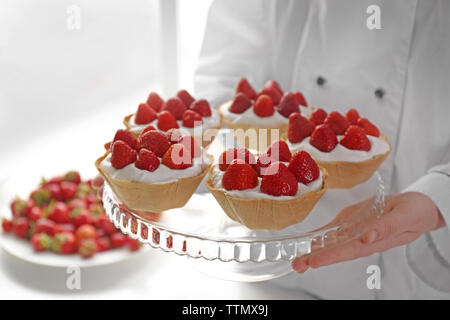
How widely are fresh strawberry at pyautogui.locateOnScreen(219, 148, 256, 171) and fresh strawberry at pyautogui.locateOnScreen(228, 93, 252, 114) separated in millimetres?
325

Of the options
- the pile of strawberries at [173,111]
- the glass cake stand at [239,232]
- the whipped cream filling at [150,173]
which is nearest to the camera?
the glass cake stand at [239,232]

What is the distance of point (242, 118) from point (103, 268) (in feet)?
2.14

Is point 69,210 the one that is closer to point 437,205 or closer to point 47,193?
point 47,193

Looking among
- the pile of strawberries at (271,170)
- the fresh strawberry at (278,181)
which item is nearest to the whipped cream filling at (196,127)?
the pile of strawberries at (271,170)

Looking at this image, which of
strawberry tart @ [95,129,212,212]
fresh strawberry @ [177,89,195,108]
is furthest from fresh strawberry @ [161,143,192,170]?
fresh strawberry @ [177,89,195,108]

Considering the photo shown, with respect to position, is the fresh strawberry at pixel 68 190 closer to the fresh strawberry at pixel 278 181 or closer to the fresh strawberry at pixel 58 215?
the fresh strawberry at pixel 58 215

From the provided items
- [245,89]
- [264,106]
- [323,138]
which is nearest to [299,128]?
[323,138]

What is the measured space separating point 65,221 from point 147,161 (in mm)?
815

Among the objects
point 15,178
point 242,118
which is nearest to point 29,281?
point 15,178

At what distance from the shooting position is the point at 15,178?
1.92m

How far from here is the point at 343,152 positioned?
1146 mm

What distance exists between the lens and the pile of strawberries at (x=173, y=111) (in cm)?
124

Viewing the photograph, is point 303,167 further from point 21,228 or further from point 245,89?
point 21,228

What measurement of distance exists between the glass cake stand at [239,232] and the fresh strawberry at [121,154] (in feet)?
0.29
